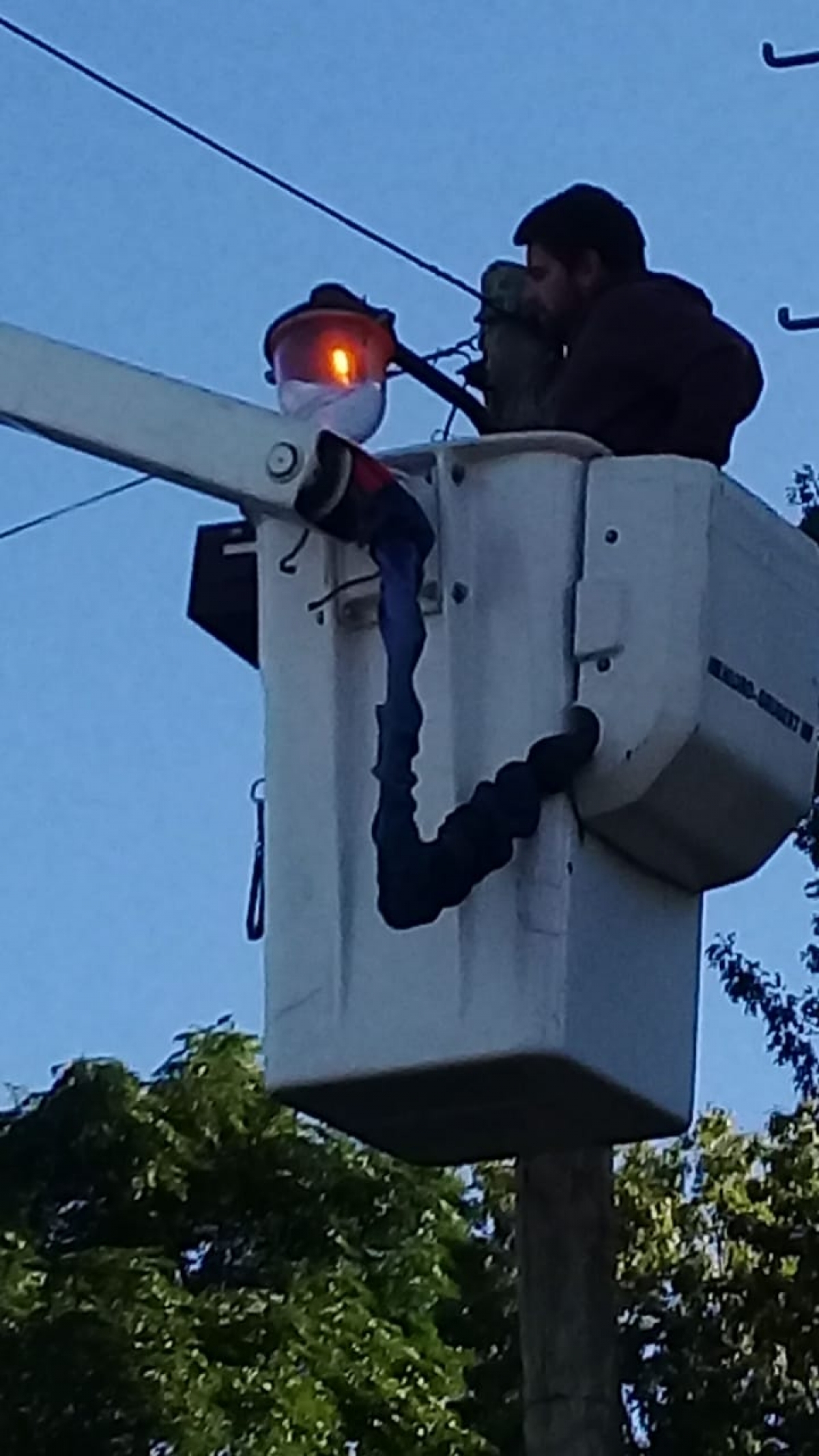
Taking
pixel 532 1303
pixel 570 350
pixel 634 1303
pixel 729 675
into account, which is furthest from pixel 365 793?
pixel 634 1303

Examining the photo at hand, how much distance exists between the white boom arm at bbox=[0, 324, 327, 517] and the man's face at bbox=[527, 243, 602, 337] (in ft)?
2.08

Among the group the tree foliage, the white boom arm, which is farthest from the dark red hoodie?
the tree foliage

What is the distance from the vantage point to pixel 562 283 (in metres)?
4.64

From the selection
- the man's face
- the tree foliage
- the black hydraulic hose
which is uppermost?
the tree foliage

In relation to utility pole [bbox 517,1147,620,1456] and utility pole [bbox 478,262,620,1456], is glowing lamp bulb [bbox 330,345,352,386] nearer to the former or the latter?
utility pole [bbox 478,262,620,1456]

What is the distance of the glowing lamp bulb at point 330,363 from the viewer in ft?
13.8

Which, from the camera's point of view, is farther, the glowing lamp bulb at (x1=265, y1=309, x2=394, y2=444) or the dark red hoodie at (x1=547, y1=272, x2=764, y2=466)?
the dark red hoodie at (x1=547, y1=272, x2=764, y2=466)

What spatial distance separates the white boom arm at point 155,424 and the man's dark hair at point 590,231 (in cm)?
65

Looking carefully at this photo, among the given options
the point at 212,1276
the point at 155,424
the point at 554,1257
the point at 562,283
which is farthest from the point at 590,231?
the point at 212,1276

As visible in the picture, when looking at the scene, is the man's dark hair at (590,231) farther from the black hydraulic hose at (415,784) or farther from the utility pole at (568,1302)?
the utility pole at (568,1302)

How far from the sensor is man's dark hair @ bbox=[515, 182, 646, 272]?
459 centimetres

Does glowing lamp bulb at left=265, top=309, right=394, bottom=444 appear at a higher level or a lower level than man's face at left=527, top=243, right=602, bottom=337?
lower

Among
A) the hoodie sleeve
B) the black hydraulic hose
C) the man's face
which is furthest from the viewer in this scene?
the man's face

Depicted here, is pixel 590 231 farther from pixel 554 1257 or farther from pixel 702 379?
pixel 554 1257
